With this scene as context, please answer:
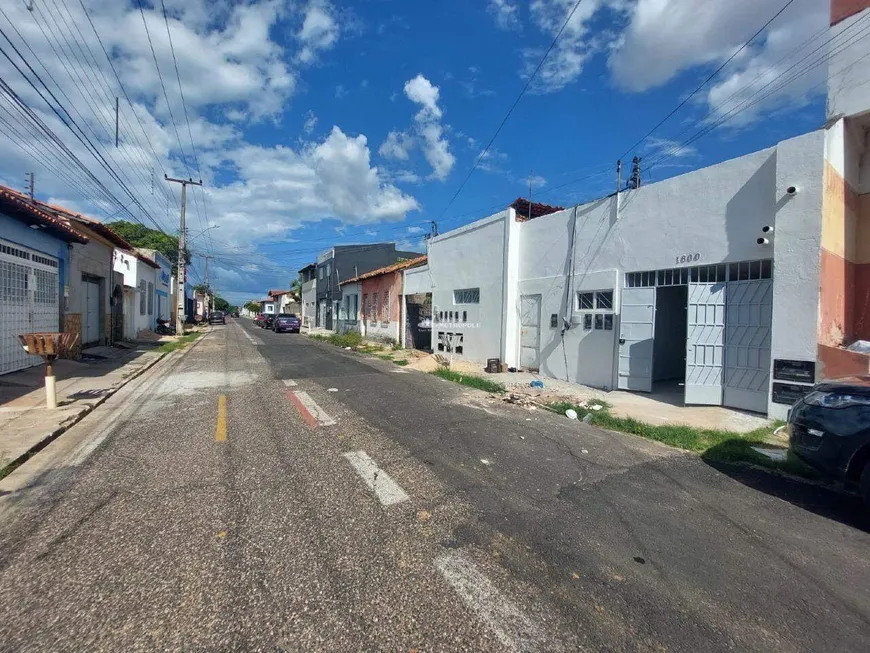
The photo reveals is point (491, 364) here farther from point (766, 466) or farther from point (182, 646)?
point (182, 646)

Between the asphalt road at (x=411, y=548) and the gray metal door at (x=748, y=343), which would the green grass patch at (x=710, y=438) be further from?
the gray metal door at (x=748, y=343)

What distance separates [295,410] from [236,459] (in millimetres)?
2414

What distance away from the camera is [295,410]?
286 inches

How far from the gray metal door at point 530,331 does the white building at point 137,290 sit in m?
16.7

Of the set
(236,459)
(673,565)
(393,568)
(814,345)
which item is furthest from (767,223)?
(236,459)

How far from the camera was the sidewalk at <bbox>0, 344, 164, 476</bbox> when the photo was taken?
18.0 ft

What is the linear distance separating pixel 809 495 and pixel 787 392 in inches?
133

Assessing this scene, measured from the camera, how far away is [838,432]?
3.99 metres

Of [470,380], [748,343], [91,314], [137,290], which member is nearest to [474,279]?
[470,380]

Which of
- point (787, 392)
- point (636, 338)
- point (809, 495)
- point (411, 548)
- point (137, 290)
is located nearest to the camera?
point (411, 548)

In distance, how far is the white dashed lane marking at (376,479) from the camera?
3916 millimetres

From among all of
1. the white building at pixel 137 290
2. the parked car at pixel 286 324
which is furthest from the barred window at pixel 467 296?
the parked car at pixel 286 324

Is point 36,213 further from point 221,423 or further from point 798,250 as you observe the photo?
point 798,250

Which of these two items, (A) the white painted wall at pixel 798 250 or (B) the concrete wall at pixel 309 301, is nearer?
(A) the white painted wall at pixel 798 250
